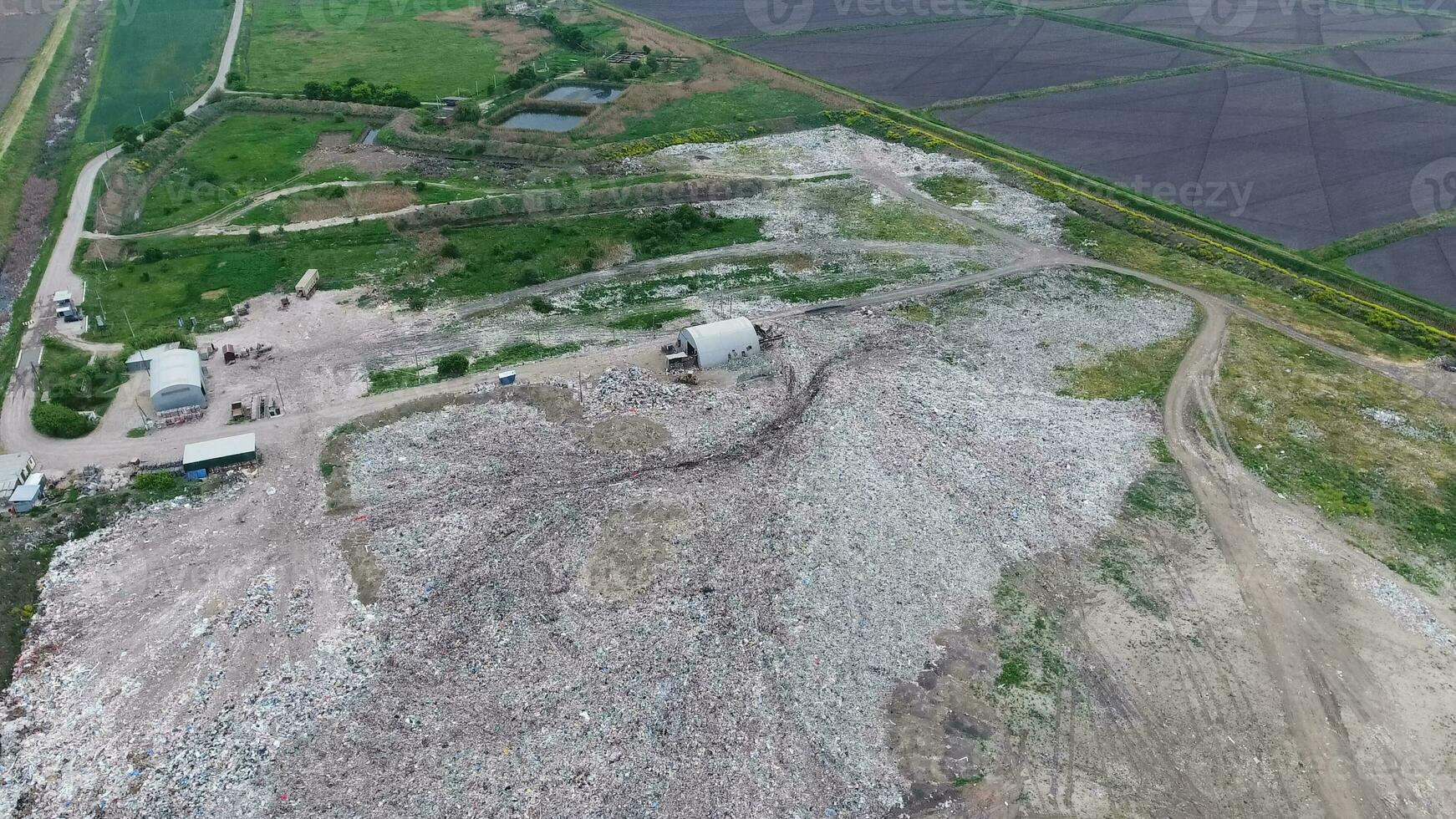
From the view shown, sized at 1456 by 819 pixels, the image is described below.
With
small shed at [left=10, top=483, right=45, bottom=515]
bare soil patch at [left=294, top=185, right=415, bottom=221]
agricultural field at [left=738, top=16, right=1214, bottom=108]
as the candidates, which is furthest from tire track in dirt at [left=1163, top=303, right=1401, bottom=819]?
bare soil patch at [left=294, top=185, right=415, bottom=221]

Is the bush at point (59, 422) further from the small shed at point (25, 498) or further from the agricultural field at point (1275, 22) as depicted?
the agricultural field at point (1275, 22)

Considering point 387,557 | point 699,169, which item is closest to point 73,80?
point 699,169

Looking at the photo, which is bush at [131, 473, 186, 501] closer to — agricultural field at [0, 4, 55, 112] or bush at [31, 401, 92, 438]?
bush at [31, 401, 92, 438]

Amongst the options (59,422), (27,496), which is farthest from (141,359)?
(27,496)

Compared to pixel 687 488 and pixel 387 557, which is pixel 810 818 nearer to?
pixel 687 488

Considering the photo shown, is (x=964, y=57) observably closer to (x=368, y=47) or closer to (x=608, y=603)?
(x=368, y=47)

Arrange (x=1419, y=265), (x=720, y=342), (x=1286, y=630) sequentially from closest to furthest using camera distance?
1. (x=1286, y=630)
2. (x=720, y=342)
3. (x=1419, y=265)
